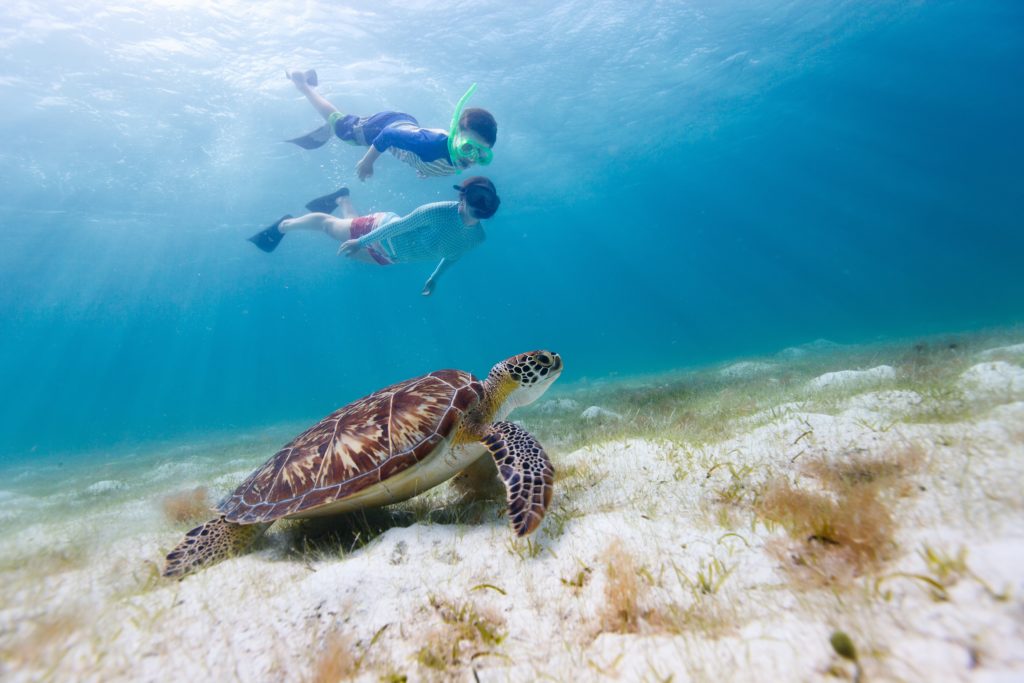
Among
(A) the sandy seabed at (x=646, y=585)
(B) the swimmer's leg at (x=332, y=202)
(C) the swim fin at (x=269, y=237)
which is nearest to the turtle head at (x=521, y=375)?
(A) the sandy seabed at (x=646, y=585)

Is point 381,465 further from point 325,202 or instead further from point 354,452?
point 325,202

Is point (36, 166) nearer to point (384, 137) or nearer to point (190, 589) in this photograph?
point (384, 137)

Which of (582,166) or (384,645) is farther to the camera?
(582,166)

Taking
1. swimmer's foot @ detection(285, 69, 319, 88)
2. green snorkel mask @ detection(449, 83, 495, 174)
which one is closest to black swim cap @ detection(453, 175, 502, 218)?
green snorkel mask @ detection(449, 83, 495, 174)

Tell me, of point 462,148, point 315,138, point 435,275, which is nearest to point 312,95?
point 315,138

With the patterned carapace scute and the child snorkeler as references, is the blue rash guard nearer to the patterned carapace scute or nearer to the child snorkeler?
the child snorkeler

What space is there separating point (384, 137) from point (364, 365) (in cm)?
13345

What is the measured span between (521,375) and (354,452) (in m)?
1.66

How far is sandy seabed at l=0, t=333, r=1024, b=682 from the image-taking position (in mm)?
1199

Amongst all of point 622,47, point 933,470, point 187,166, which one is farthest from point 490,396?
point 187,166

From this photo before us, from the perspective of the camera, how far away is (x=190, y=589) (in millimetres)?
2201

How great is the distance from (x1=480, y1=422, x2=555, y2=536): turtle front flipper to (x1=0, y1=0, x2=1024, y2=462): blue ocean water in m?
20.4

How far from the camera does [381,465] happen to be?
9.47 feet

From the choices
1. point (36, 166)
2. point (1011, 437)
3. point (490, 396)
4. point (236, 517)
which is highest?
point (1011, 437)
